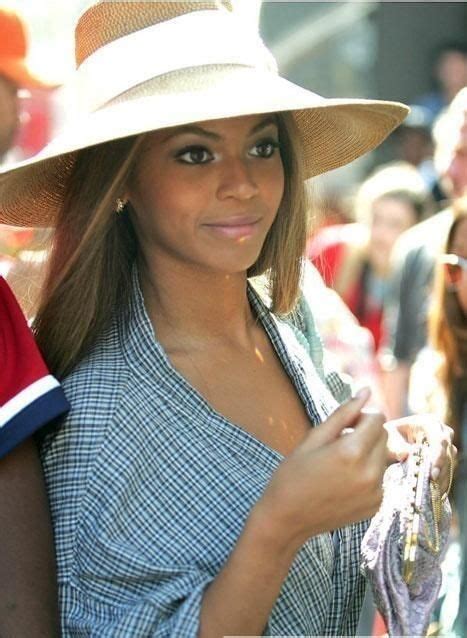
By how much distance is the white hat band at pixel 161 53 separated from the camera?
219cm

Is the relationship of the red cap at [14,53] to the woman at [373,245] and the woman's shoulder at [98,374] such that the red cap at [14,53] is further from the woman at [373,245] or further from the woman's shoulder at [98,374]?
the woman at [373,245]

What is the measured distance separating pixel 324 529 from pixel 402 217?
455 centimetres

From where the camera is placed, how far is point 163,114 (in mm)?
2123

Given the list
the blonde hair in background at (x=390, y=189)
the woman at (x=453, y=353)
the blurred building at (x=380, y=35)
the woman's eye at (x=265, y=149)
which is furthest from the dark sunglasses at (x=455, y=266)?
the blurred building at (x=380, y=35)

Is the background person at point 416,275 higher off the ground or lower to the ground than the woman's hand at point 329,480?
higher

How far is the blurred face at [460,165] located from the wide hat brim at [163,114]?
216 cm

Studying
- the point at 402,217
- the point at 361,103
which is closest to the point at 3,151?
the point at 361,103

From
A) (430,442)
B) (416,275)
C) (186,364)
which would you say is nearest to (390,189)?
(416,275)

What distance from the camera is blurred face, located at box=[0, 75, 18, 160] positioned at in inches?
117

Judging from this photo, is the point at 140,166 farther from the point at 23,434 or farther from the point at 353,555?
the point at 353,555

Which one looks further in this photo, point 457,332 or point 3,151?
point 457,332

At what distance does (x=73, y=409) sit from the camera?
2.10m

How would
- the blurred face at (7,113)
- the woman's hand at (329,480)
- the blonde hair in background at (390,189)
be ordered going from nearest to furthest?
the woman's hand at (329,480), the blurred face at (7,113), the blonde hair in background at (390,189)

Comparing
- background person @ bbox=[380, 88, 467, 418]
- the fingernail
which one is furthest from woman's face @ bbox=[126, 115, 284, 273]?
background person @ bbox=[380, 88, 467, 418]
